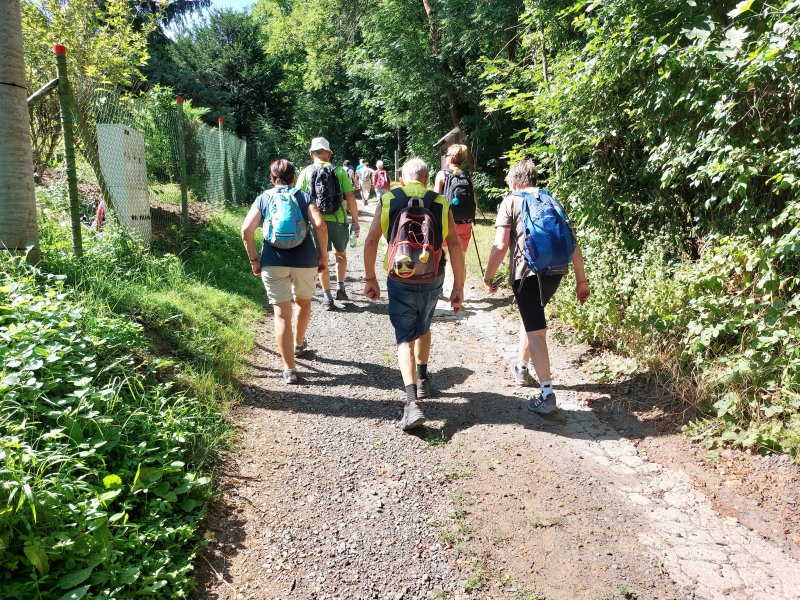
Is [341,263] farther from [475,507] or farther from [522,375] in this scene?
[475,507]

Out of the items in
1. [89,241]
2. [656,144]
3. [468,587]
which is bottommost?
[468,587]

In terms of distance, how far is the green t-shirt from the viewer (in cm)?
610

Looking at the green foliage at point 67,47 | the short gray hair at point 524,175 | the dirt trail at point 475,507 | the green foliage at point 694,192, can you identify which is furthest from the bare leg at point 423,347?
the green foliage at point 67,47

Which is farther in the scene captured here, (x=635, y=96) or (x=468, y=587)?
(x=635, y=96)

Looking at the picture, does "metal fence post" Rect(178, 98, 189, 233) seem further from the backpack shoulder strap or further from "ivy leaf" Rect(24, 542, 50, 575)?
"ivy leaf" Rect(24, 542, 50, 575)

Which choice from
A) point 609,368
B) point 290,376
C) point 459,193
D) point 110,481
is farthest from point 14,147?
point 609,368

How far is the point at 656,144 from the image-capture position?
4875 millimetres

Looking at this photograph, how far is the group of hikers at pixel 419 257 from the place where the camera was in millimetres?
3758

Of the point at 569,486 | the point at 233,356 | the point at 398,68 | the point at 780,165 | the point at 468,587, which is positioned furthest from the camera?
the point at 398,68

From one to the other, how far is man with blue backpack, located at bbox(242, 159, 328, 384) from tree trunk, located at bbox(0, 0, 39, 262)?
1.54 meters

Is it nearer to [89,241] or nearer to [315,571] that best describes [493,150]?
[89,241]

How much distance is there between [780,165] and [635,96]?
165 centimetres

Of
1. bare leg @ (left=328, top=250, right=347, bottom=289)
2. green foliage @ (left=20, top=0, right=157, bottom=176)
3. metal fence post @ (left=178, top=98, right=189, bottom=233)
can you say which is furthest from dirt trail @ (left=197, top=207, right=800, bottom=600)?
green foliage @ (left=20, top=0, right=157, bottom=176)

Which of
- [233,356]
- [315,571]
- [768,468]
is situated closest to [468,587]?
[315,571]
